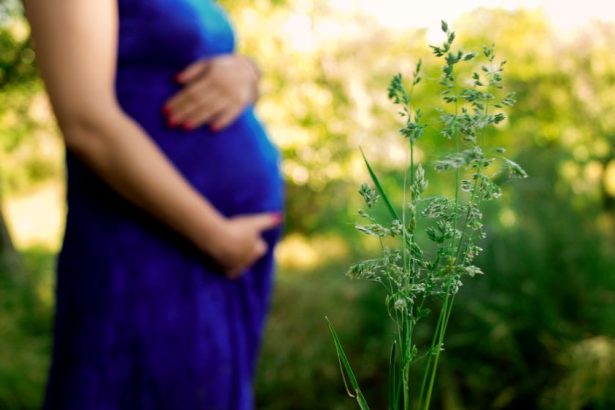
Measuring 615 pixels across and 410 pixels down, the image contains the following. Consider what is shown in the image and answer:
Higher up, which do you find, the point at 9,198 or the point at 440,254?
the point at 440,254

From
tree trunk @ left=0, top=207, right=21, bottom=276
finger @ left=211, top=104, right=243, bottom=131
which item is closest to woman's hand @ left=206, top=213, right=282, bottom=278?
finger @ left=211, top=104, right=243, bottom=131

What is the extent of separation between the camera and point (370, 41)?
252 inches

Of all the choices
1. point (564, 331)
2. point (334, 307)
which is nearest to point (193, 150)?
point (564, 331)

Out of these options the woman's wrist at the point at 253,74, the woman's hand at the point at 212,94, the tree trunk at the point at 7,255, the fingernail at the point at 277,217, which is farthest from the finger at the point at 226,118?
the tree trunk at the point at 7,255

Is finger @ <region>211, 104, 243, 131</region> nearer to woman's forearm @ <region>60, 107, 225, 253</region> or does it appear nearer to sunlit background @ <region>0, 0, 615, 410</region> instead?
woman's forearm @ <region>60, 107, 225, 253</region>

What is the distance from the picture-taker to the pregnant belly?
1.53 m

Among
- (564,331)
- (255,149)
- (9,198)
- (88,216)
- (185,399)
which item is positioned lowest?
(9,198)

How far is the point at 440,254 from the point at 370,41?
6016 millimetres

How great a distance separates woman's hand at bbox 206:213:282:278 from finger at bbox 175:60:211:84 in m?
0.28

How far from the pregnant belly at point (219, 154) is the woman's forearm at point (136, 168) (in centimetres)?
6

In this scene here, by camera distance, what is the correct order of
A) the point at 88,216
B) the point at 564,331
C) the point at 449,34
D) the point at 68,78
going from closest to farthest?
the point at 449,34 → the point at 68,78 → the point at 88,216 → the point at 564,331

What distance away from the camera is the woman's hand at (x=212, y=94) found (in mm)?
1548

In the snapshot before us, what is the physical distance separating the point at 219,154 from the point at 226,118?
86 mm

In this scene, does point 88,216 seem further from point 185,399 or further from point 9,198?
point 9,198
